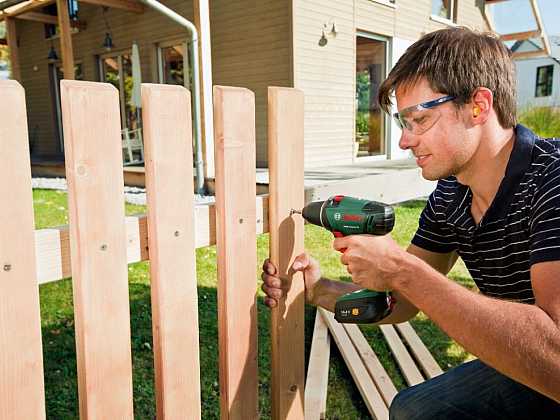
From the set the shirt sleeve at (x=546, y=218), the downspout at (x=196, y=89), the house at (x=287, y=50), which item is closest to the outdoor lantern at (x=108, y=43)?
the house at (x=287, y=50)

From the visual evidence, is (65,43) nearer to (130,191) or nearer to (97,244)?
(130,191)

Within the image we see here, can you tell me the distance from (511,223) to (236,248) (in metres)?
0.94

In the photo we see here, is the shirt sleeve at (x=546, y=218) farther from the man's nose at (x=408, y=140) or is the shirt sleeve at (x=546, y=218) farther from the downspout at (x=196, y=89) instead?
the downspout at (x=196, y=89)

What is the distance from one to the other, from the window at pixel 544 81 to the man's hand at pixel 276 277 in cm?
3964

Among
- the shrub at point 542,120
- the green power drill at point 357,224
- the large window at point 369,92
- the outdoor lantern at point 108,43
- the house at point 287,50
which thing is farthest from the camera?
the outdoor lantern at point 108,43

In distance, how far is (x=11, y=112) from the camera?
120 centimetres

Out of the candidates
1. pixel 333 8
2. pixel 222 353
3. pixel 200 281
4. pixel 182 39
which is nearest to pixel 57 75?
pixel 182 39

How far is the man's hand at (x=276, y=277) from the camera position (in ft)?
6.33

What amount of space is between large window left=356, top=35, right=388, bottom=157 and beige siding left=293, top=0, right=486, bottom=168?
12.4 inches

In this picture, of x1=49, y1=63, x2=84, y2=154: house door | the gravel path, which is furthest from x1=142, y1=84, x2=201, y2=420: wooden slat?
x1=49, y1=63, x2=84, y2=154: house door

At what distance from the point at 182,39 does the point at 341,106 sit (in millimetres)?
3778

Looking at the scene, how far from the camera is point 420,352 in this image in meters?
3.20

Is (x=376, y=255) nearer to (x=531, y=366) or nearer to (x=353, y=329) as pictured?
(x=531, y=366)

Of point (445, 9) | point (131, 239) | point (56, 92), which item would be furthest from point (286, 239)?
point (56, 92)
